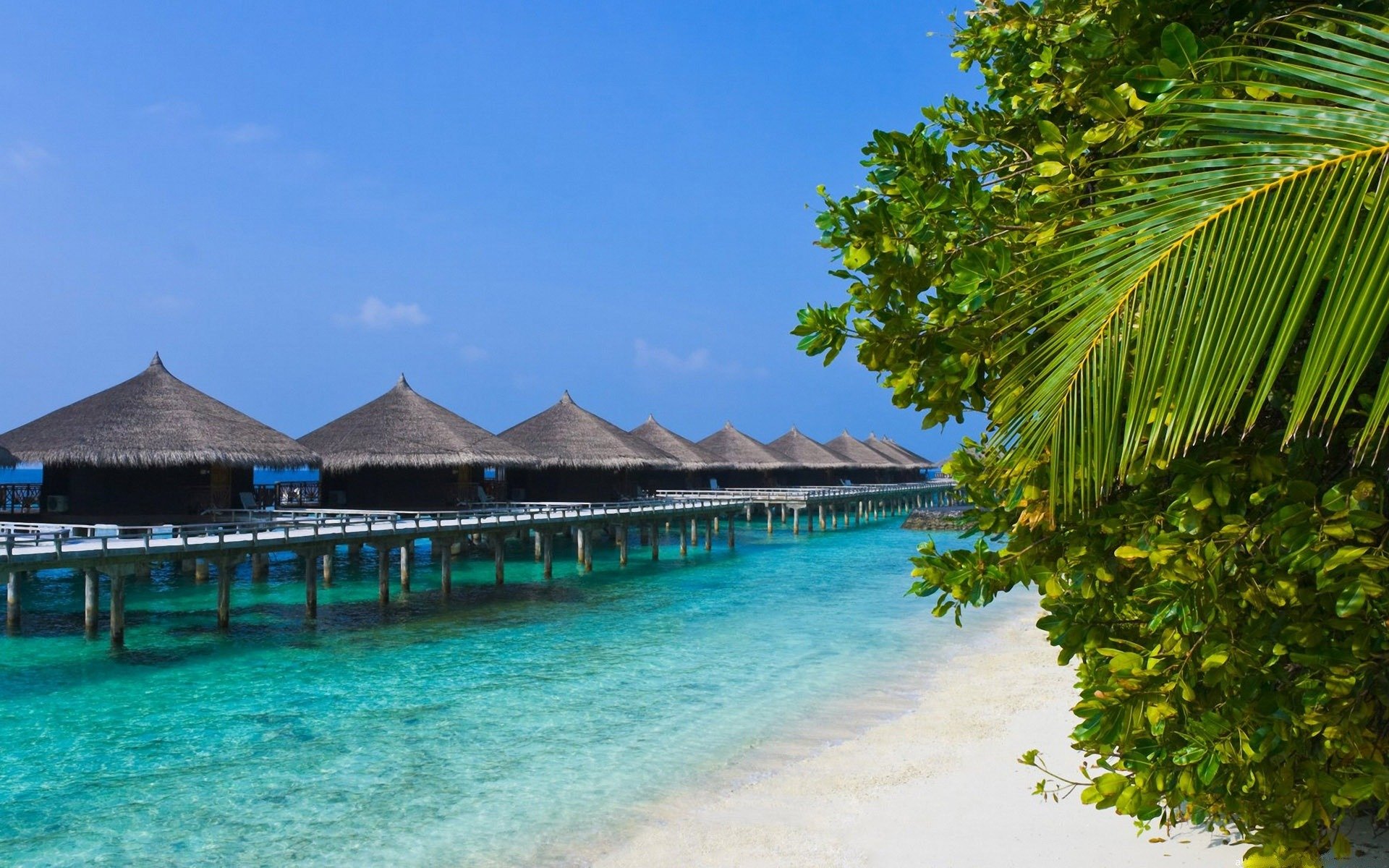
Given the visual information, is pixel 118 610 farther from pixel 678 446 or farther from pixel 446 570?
pixel 678 446

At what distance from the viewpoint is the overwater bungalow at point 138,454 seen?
58.2ft

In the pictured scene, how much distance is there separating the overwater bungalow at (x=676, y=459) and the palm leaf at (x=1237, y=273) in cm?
3113

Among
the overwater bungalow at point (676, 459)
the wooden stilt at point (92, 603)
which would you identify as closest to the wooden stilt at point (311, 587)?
the wooden stilt at point (92, 603)

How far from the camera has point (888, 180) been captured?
355 cm

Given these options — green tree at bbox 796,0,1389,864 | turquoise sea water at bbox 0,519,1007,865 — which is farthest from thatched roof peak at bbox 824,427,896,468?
green tree at bbox 796,0,1389,864

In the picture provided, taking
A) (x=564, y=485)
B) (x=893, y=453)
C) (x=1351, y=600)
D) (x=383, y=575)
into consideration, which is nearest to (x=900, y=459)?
(x=893, y=453)

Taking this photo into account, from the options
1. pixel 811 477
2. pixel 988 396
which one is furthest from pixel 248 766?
pixel 811 477

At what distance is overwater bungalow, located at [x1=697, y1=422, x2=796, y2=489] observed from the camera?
42281mm

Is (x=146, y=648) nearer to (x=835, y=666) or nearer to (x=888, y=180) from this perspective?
(x=835, y=666)

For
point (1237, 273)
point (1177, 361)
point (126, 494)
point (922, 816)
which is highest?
point (1237, 273)

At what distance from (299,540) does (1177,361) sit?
1563cm

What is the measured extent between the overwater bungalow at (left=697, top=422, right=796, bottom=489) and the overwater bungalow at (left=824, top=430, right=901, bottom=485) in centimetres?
651

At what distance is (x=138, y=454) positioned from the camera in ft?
57.9

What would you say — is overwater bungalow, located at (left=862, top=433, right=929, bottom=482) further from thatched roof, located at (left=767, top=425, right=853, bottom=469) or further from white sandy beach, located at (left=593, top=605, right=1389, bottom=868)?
white sandy beach, located at (left=593, top=605, right=1389, bottom=868)
